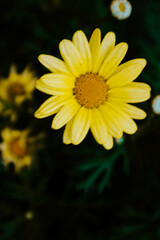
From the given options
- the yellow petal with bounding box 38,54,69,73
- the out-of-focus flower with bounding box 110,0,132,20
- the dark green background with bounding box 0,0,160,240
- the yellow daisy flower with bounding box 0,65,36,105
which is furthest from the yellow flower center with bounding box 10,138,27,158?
the out-of-focus flower with bounding box 110,0,132,20

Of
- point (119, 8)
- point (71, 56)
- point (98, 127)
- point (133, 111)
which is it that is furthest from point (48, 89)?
point (119, 8)

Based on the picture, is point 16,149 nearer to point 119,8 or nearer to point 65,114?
point 65,114

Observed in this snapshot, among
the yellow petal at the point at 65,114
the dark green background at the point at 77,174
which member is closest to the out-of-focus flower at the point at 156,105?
the yellow petal at the point at 65,114

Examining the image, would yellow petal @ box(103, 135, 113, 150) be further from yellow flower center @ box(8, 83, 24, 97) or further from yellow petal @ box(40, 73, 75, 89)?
yellow flower center @ box(8, 83, 24, 97)

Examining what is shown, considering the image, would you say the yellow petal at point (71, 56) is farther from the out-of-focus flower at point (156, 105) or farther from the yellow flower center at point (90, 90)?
the out-of-focus flower at point (156, 105)

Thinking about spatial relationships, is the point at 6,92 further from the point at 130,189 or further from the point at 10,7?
the point at 130,189

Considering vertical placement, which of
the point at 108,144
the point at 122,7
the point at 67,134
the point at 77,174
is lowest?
the point at 77,174
